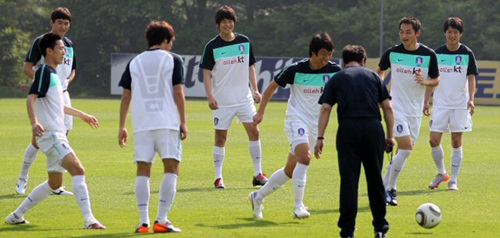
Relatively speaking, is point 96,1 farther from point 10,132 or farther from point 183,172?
point 183,172

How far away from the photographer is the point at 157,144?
949cm

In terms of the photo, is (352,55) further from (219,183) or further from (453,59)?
(453,59)

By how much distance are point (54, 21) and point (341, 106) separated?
4725 mm

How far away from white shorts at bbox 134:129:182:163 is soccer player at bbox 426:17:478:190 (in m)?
5.58

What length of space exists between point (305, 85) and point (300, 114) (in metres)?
0.31

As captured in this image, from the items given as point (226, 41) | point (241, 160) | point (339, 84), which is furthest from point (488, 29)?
point (339, 84)

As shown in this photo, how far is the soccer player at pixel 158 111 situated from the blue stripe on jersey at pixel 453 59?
18.7ft

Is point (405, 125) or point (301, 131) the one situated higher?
point (301, 131)

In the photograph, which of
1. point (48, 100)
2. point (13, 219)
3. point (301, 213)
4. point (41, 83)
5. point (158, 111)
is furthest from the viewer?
point (301, 213)

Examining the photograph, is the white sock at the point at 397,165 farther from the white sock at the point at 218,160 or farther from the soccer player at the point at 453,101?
the white sock at the point at 218,160

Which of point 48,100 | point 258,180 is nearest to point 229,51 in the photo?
point 258,180

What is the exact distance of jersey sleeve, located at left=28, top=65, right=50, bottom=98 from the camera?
969cm

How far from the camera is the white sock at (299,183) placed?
10.6m

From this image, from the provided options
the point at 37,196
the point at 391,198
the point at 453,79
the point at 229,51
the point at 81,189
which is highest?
the point at 229,51
